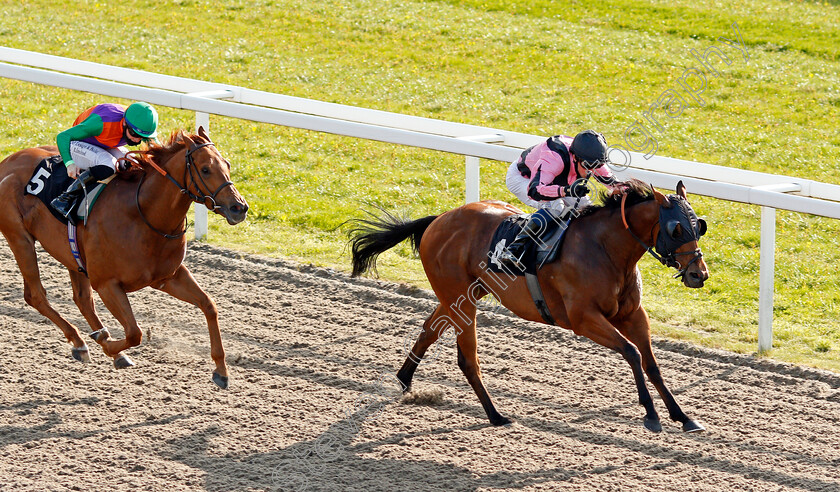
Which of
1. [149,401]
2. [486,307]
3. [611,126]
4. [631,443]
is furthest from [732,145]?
[149,401]

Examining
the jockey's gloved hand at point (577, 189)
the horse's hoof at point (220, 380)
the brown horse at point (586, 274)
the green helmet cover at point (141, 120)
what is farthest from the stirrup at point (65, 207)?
the jockey's gloved hand at point (577, 189)

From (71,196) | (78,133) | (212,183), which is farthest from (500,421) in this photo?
(78,133)

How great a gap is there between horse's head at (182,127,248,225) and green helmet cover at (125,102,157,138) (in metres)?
0.35

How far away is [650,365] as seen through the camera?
4.90m

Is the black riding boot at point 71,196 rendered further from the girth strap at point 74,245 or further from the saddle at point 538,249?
the saddle at point 538,249

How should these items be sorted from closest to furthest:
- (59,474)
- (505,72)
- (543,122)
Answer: (59,474) < (543,122) < (505,72)

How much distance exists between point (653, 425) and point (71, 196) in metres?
3.08

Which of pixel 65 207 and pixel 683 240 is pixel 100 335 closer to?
pixel 65 207

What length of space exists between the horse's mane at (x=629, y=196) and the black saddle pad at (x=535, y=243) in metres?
0.13

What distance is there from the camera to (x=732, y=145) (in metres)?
10.5

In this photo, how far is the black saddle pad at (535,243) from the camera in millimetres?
5211

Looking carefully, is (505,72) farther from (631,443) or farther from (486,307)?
(631,443)

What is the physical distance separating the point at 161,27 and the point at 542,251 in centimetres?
1070

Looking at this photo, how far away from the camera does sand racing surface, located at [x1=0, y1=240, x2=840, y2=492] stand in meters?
4.79
